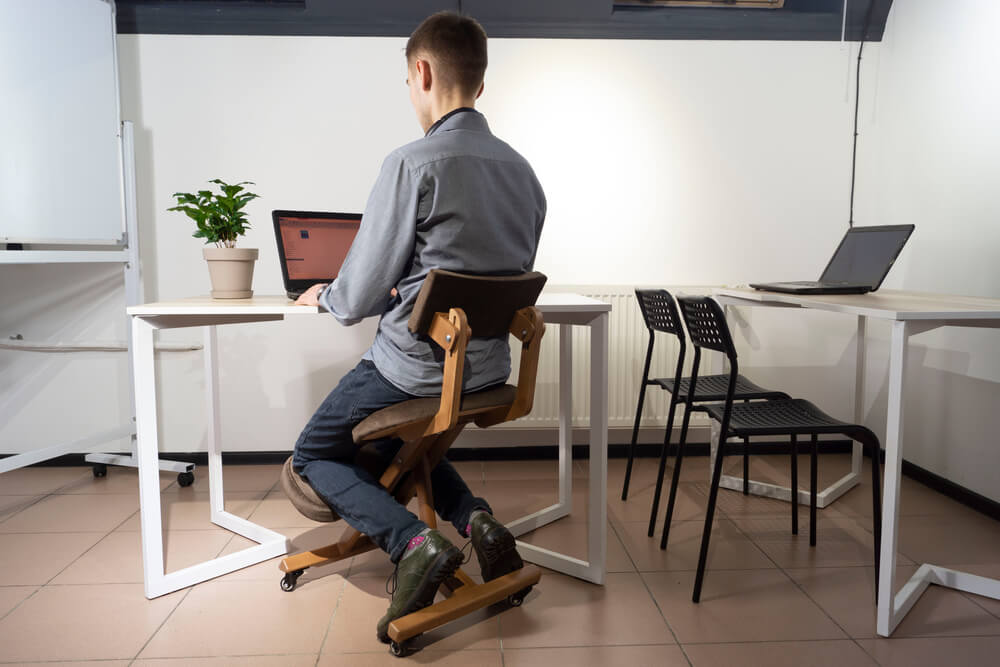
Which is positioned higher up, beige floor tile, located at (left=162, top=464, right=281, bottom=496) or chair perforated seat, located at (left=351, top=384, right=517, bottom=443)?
chair perforated seat, located at (left=351, top=384, right=517, bottom=443)

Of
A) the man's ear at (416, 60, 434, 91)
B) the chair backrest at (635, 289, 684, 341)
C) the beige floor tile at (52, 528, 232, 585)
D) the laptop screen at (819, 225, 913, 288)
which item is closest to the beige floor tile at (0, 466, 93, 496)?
the beige floor tile at (52, 528, 232, 585)

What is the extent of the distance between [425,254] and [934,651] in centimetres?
153

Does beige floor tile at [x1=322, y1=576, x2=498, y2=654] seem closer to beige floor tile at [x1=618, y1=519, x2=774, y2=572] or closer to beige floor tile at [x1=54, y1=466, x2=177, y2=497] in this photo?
beige floor tile at [x1=618, y1=519, x2=774, y2=572]

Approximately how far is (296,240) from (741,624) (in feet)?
5.51

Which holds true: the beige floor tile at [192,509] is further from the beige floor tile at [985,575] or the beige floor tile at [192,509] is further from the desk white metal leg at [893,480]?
the beige floor tile at [985,575]

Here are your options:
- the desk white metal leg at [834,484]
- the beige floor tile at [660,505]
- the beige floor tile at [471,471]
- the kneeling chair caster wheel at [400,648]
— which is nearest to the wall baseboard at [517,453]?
the beige floor tile at [471,471]

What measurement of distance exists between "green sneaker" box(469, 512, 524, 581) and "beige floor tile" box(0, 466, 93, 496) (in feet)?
6.84

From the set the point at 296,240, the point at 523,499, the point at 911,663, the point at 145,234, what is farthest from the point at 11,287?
the point at 911,663

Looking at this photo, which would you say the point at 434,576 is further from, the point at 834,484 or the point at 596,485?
the point at 834,484

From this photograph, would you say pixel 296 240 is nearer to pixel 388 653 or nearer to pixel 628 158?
pixel 388 653

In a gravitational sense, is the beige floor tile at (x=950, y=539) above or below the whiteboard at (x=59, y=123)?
below

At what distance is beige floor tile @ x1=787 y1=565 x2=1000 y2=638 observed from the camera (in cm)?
172

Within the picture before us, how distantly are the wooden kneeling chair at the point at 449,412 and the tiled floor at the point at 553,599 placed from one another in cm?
9

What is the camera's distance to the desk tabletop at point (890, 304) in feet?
5.27
